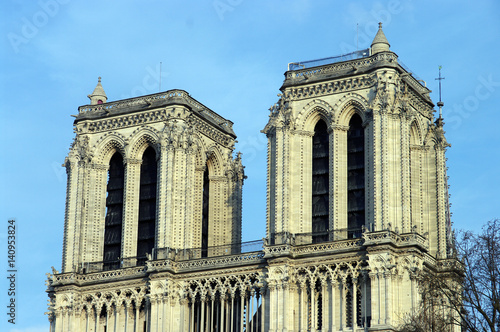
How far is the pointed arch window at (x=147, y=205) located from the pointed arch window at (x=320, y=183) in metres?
10.7

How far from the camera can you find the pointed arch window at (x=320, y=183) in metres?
75.4

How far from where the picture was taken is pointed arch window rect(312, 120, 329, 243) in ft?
247

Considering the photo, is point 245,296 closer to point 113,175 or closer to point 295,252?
point 295,252

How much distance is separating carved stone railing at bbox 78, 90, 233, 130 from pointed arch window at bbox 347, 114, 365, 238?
1126 cm

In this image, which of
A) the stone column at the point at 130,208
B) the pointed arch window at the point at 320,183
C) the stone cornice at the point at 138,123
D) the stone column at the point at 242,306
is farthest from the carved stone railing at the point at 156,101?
the stone column at the point at 242,306

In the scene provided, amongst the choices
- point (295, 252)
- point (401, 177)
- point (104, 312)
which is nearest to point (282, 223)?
point (295, 252)

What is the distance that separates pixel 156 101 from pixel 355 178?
1447 cm

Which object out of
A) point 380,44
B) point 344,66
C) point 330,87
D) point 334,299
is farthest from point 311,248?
point 380,44

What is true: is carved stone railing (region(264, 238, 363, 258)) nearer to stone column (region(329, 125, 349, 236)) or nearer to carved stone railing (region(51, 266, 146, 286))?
stone column (region(329, 125, 349, 236))

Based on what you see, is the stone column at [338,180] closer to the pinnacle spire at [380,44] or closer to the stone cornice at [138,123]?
the pinnacle spire at [380,44]

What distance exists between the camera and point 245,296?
75375 mm

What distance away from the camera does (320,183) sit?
76312 mm

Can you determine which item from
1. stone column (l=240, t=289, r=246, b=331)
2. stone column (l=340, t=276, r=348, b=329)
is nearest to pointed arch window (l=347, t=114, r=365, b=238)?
stone column (l=340, t=276, r=348, b=329)

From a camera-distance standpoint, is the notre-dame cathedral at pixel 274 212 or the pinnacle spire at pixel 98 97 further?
the pinnacle spire at pixel 98 97
